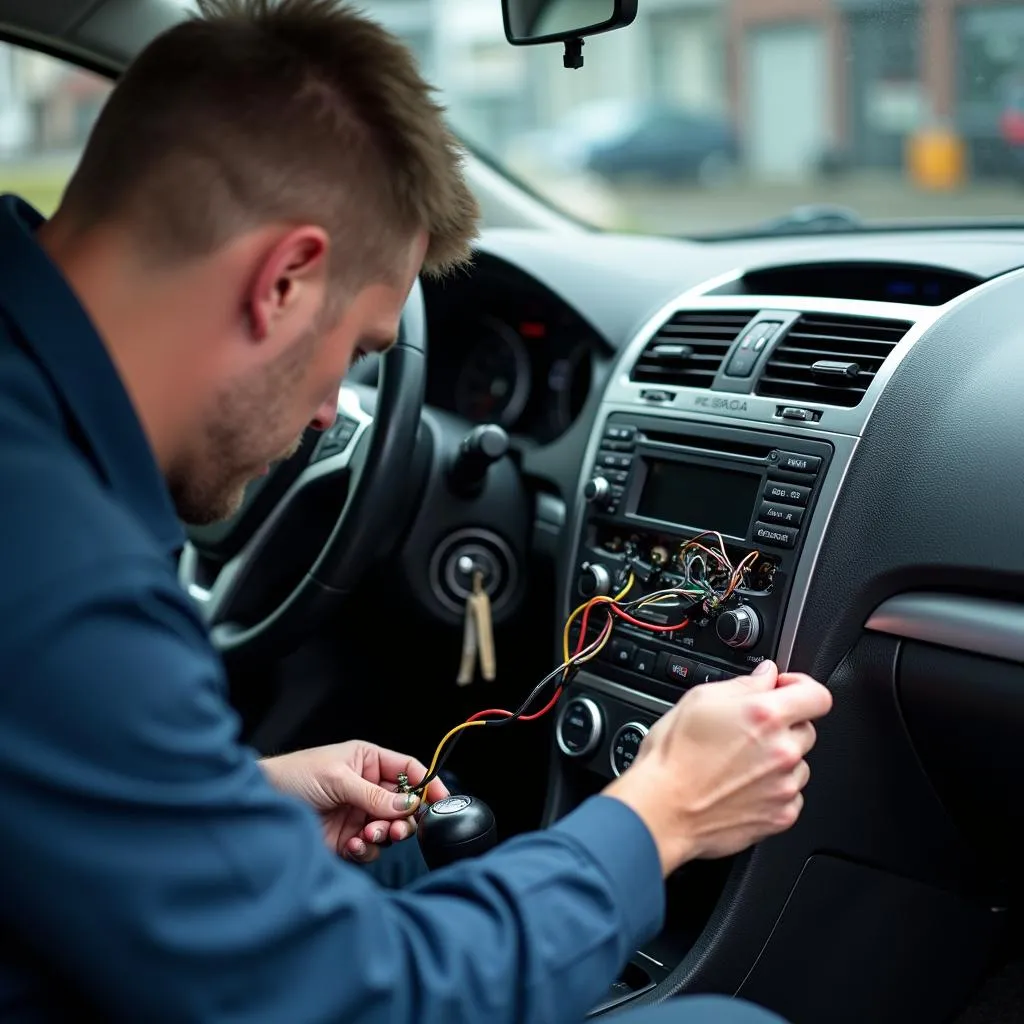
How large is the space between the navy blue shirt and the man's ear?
0.13 metres

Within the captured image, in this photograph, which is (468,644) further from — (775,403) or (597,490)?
(775,403)

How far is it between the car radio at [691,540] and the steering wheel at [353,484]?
316mm

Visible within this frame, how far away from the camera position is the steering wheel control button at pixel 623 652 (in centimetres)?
213

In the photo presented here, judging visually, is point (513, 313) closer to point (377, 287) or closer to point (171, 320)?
point (377, 287)

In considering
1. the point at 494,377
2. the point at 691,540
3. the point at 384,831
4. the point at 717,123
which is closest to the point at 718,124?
the point at 717,123

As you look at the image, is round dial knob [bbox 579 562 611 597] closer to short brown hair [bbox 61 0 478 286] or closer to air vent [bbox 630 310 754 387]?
air vent [bbox 630 310 754 387]

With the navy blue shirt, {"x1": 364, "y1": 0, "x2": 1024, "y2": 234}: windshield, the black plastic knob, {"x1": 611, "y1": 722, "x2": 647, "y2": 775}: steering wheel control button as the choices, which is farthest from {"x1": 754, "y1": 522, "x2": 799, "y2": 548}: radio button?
{"x1": 364, "y1": 0, "x2": 1024, "y2": 234}: windshield

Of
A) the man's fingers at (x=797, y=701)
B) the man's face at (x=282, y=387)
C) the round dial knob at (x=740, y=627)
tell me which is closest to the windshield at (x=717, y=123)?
the round dial knob at (x=740, y=627)

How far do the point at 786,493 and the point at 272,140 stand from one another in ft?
3.31

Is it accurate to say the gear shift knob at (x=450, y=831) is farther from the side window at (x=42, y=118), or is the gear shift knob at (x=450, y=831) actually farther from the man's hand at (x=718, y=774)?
the side window at (x=42, y=118)

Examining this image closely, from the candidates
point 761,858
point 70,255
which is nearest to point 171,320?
point 70,255

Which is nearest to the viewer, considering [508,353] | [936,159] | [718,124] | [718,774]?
[718,774]

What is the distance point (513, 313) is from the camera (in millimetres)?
2875

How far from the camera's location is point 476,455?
7.93ft
